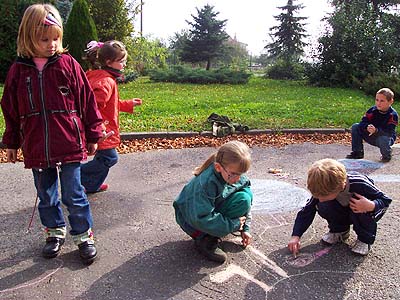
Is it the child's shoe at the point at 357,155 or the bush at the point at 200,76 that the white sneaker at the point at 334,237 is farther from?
the bush at the point at 200,76

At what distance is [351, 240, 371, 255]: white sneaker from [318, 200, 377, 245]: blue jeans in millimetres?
25

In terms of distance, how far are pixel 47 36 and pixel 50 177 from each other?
0.86 metres

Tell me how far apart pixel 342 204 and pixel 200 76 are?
46.7 feet

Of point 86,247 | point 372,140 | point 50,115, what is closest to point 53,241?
point 86,247

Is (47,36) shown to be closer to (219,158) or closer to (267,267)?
(219,158)

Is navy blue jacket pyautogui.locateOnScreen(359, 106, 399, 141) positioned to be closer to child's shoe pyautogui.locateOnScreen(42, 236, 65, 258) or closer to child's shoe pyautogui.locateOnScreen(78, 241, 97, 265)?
child's shoe pyautogui.locateOnScreen(78, 241, 97, 265)

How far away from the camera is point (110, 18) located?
1578 cm

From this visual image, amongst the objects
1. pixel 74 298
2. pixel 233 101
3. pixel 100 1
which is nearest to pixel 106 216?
pixel 74 298

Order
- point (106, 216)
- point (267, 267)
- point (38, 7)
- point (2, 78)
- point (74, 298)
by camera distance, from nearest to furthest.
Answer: point (74, 298)
point (38, 7)
point (267, 267)
point (106, 216)
point (2, 78)

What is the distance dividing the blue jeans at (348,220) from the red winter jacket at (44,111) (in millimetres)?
1633

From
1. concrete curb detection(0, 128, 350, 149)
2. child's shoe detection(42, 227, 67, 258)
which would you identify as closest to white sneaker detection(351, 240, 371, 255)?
child's shoe detection(42, 227, 67, 258)

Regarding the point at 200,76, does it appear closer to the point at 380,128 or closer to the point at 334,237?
the point at 380,128

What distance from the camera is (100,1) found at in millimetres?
Result: 15570

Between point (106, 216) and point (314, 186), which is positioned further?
point (106, 216)
